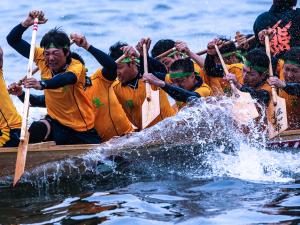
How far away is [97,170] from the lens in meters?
8.62

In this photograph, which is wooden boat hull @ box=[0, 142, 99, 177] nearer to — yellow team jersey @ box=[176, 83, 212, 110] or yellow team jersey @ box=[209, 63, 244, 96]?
yellow team jersey @ box=[176, 83, 212, 110]

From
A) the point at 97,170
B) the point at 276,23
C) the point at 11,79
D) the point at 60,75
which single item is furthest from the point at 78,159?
the point at 11,79

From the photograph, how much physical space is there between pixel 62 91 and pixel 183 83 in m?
1.37

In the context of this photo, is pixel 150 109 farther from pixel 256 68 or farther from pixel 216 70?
pixel 216 70

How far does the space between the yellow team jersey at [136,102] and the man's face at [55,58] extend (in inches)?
36.7

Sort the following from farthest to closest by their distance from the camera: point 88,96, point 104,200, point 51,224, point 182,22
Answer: point 182,22 < point 88,96 < point 104,200 < point 51,224

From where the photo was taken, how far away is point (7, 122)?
8688mm

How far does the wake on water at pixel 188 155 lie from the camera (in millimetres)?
8422

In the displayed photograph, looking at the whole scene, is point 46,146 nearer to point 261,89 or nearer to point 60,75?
point 60,75

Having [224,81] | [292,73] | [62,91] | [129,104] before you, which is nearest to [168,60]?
[224,81]

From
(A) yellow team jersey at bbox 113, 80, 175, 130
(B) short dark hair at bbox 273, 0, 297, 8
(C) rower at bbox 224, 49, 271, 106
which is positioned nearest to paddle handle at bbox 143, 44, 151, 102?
(A) yellow team jersey at bbox 113, 80, 175, 130

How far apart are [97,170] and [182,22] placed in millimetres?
10697

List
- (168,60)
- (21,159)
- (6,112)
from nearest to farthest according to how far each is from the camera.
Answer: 1. (21,159)
2. (6,112)
3. (168,60)

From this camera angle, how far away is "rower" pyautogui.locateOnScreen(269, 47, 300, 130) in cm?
902
